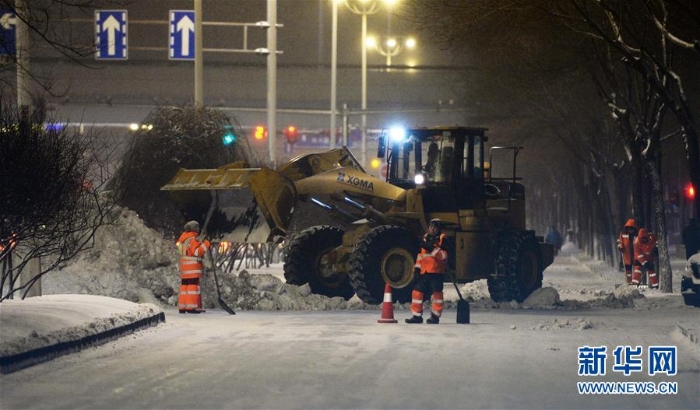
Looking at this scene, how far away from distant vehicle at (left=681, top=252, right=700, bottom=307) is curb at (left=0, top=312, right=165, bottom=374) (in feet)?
36.3

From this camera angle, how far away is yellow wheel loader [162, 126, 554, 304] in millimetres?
26891

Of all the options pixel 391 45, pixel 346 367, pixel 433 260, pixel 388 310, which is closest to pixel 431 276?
pixel 433 260

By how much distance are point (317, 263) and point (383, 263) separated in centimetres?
225

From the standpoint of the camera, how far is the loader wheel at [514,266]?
28.3 metres

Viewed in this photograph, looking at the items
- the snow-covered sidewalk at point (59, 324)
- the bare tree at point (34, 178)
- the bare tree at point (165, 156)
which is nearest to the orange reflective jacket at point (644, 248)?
the bare tree at point (165, 156)

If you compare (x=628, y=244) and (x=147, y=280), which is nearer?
(x=147, y=280)

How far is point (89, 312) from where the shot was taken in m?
20.8

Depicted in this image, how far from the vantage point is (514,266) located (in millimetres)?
28281

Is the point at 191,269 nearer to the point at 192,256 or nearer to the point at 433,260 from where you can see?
the point at 192,256

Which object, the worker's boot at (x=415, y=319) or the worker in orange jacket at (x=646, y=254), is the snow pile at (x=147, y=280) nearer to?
the worker's boot at (x=415, y=319)

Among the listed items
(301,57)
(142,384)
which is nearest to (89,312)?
(142,384)

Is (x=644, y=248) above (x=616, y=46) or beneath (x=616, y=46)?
beneath

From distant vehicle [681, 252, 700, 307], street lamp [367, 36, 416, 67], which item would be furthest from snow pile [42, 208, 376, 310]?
street lamp [367, 36, 416, 67]

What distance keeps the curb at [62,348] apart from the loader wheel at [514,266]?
8.36 meters
